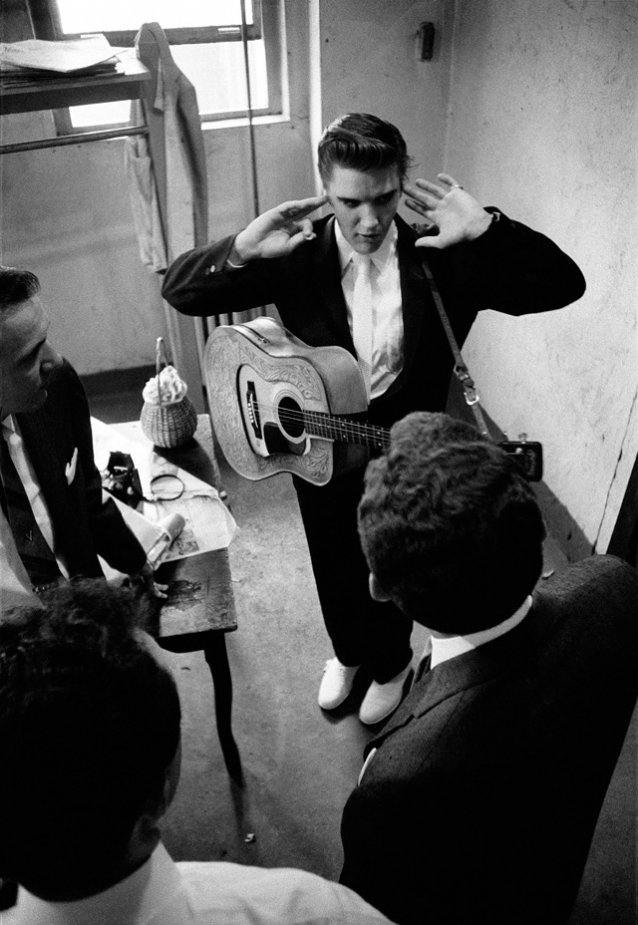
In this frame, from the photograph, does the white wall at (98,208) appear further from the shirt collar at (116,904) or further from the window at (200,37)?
the shirt collar at (116,904)

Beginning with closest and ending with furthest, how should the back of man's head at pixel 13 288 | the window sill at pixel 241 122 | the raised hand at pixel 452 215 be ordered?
the back of man's head at pixel 13 288, the raised hand at pixel 452 215, the window sill at pixel 241 122

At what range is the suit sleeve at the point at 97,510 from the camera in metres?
1.62

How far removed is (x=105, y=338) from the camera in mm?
4059

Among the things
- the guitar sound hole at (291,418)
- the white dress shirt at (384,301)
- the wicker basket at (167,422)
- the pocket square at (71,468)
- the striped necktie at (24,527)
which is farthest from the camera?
the wicker basket at (167,422)

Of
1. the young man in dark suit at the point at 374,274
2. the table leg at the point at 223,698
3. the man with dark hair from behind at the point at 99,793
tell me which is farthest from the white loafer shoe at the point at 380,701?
the man with dark hair from behind at the point at 99,793

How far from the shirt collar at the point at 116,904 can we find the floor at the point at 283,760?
141 cm

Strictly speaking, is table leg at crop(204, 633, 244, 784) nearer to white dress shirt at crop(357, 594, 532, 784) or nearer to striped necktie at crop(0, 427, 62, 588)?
striped necktie at crop(0, 427, 62, 588)

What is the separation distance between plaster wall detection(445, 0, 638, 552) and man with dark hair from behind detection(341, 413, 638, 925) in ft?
5.35

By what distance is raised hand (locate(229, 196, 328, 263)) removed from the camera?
1.83m

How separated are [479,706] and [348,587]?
1.19m

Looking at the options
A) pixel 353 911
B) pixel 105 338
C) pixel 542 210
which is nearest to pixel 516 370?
pixel 542 210

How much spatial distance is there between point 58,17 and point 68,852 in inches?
133

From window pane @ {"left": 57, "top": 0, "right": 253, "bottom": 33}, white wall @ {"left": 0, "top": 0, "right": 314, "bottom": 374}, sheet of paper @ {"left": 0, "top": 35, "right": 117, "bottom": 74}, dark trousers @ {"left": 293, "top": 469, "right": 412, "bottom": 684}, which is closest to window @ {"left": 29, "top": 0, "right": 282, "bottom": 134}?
window pane @ {"left": 57, "top": 0, "right": 253, "bottom": 33}

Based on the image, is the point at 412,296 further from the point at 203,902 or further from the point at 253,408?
the point at 203,902
